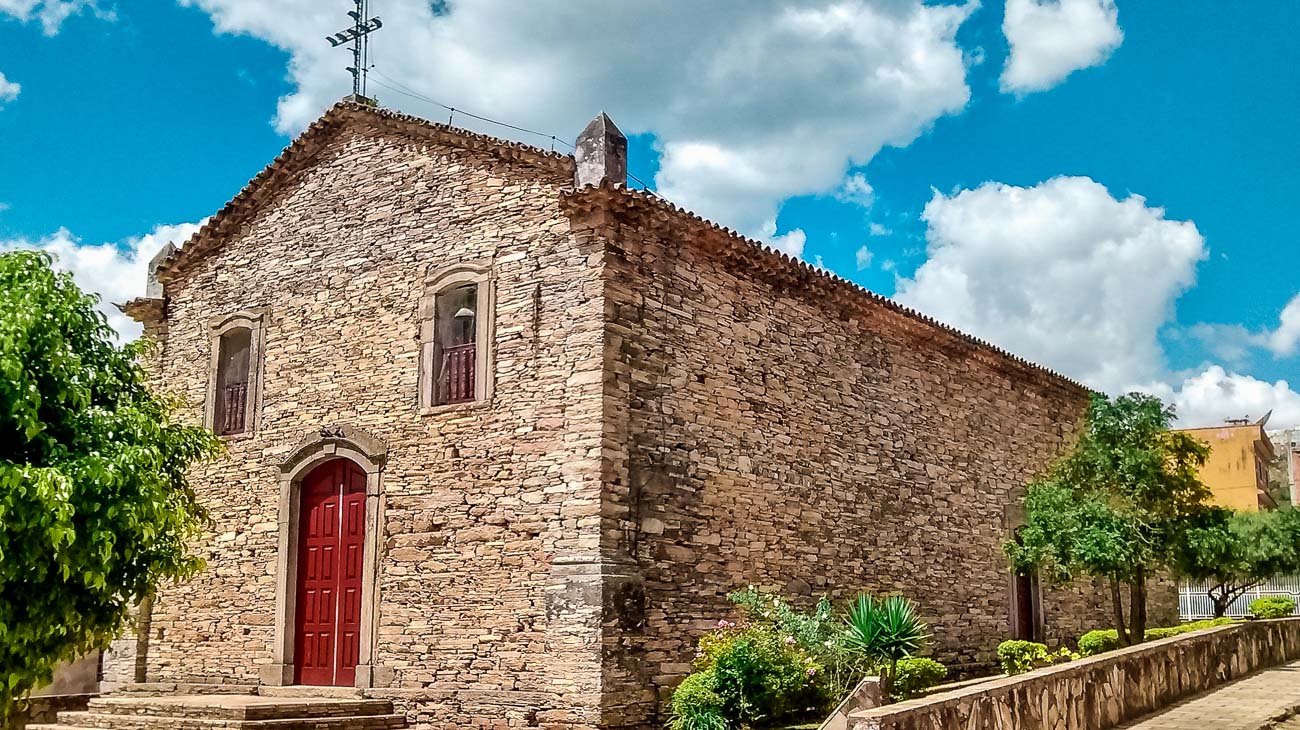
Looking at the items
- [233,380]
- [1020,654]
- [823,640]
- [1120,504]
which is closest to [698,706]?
[823,640]

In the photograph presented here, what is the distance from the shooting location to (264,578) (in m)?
14.5

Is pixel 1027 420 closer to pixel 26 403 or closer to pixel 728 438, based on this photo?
pixel 728 438

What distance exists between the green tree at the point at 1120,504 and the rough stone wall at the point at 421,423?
992 cm

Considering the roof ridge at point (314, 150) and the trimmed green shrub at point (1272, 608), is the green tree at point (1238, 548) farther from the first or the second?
the roof ridge at point (314, 150)

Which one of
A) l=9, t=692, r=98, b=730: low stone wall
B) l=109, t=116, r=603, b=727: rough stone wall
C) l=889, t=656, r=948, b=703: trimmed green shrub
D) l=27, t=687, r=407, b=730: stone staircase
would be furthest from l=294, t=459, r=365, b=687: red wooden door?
l=889, t=656, r=948, b=703: trimmed green shrub

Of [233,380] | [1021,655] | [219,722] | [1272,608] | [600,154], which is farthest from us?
[1272,608]

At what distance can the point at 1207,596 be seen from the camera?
99.8 ft

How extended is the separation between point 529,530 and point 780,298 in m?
4.87

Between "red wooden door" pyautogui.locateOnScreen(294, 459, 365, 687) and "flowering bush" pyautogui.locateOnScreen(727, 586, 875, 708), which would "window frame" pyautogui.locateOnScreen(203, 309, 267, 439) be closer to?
"red wooden door" pyautogui.locateOnScreen(294, 459, 365, 687)

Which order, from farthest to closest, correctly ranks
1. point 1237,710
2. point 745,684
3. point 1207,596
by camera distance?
point 1207,596, point 745,684, point 1237,710

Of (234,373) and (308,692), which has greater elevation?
(234,373)

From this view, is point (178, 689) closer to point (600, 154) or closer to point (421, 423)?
point (421, 423)

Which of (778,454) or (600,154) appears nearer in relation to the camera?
(600,154)

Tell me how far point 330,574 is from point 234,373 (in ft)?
12.4
